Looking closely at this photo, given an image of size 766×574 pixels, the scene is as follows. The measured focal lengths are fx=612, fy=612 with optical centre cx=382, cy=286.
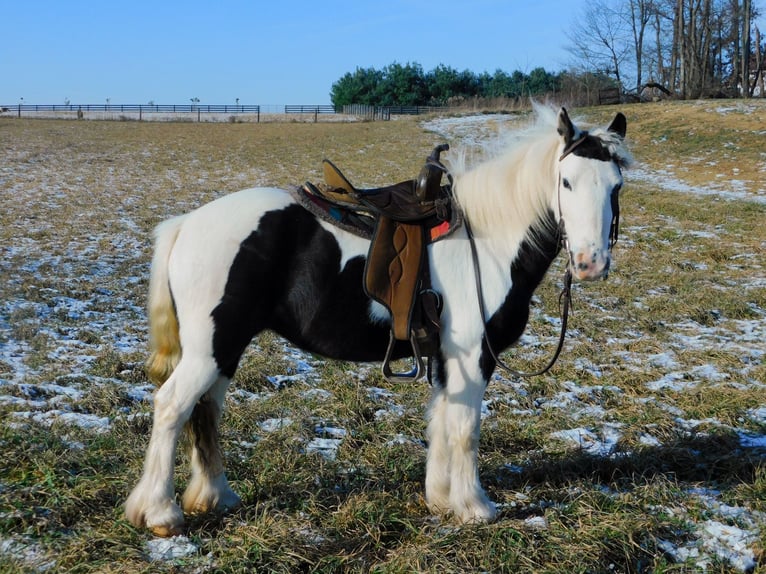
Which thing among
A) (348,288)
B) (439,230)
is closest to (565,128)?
(439,230)

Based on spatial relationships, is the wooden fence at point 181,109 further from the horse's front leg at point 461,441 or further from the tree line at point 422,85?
the horse's front leg at point 461,441

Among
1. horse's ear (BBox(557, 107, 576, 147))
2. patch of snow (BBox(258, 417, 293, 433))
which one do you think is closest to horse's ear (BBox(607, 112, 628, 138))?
horse's ear (BBox(557, 107, 576, 147))

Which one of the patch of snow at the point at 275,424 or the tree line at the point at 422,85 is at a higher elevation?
the tree line at the point at 422,85

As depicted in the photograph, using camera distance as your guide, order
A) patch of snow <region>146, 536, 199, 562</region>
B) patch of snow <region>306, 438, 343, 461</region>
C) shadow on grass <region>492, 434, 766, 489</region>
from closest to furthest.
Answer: patch of snow <region>146, 536, 199, 562</region> < shadow on grass <region>492, 434, 766, 489</region> < patch of snow <region>306, 438, 343, 461</region>

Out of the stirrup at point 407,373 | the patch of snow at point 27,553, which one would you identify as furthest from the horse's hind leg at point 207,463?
the stirrup at point 407,373

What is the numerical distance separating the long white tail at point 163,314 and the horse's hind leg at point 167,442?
0.20m

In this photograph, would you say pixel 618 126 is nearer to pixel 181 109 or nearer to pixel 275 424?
pixel 275 424

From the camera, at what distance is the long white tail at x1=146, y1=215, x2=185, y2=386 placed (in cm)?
303

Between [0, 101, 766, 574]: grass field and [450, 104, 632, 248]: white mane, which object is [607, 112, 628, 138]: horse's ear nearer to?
[450, 104, 632, 248]: white mane

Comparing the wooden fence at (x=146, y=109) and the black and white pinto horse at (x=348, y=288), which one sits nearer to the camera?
the black and white pinto horse at (x=348, y=288)

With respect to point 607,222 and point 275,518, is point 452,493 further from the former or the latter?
point 607,222

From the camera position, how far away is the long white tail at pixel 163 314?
303 cm

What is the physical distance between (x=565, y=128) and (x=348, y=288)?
4.18 feet

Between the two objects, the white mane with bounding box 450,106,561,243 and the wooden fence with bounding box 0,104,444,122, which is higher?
the wooden fence with bounding box 0,104,444,122
